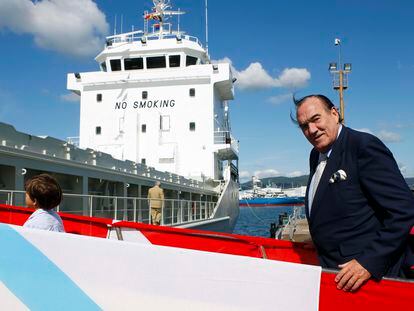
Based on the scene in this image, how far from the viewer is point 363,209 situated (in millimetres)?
1829

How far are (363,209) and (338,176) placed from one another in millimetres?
185

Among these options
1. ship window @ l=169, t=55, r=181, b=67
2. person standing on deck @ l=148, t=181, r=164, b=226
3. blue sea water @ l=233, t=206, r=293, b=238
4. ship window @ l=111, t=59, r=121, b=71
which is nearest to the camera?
person standing on deck @ l=148, t=181, r=164, b=226

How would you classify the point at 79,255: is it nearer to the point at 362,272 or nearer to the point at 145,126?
the point at 362,272

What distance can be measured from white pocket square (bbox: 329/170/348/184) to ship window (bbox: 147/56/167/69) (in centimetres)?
1844

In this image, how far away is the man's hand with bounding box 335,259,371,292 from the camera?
5.58 ft

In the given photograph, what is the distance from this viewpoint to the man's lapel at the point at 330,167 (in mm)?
1901

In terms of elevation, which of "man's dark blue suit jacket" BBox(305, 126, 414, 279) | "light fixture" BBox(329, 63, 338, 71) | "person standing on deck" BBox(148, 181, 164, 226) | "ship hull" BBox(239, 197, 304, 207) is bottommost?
"ship hull" BBox(239, 197, 304, 207)

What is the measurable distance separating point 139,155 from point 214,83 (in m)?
4.94

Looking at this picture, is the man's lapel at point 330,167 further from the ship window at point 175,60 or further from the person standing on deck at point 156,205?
the ship window at point 175,60

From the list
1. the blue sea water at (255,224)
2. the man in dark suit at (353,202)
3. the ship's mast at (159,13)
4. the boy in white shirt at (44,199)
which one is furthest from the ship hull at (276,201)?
the man in dark suit at (353,202)

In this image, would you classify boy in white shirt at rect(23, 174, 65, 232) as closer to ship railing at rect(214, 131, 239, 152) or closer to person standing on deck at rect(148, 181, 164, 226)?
person standing on deck at rect(148, 181, 164, 226)

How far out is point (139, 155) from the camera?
1892 centimetres

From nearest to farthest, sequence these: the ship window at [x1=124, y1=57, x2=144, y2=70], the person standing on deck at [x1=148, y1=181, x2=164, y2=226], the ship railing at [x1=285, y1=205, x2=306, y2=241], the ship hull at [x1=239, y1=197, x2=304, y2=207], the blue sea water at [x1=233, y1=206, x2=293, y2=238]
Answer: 1. the ship railing at [x1=285, y1=205, x2=306, y2=241]
2. the person standing on deck at [x1=148, y1=181, x2=164, y2=226]
3. the ship window at [x1=124, y1=57, x2=144, y2=70]
4. the blue sea water at [x1=233, y1=206, x2=293, y2=238]
5. the ship hull at [x1=239, y1=197, x2=304, y2=207]

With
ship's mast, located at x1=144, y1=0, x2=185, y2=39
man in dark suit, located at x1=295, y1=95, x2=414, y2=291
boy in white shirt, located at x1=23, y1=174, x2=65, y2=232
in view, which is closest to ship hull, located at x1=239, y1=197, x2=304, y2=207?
ship's mast, located at x1=144, y1=0, x2=185, y2=39
